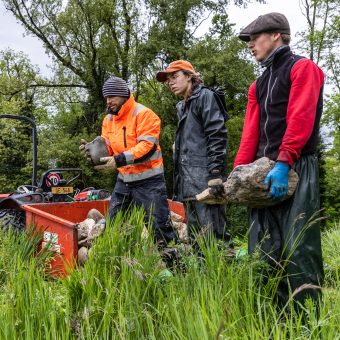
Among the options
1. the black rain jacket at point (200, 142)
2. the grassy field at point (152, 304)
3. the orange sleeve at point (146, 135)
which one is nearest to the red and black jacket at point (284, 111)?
the grassy field at point (152, 304)

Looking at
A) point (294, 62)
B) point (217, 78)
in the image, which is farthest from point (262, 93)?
point (217, 78)

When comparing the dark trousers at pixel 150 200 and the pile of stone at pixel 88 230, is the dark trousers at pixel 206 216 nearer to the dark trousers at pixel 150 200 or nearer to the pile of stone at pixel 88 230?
the dark trousers at pixel 150 200

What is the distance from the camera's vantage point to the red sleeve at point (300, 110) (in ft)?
8.65

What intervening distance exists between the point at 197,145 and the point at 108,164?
773 millimetres

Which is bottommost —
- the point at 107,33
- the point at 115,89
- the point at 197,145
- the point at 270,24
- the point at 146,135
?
the point at 197,145

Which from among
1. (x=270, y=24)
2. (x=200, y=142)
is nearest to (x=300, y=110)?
(x=270, y=24)

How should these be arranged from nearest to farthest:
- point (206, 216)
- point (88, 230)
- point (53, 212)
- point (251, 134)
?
point (251, 134) → point (206, 216) → point (88, 230) → point (53, 212)

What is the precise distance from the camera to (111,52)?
76.2ft

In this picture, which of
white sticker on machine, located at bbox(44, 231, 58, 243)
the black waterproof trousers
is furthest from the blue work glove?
white sticker on machine, located at bbox(44, 231, 58, 243)

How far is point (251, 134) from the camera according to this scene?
3.05 m

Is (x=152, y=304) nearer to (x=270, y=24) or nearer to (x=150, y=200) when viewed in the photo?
(x=270, y=24)

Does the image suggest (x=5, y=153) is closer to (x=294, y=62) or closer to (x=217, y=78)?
(x=217, y=78)

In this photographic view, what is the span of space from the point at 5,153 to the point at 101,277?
86.4 ft

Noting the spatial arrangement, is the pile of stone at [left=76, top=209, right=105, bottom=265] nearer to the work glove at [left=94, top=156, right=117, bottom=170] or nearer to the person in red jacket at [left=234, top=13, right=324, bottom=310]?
the work glove at [left=94, top=156, right=117, bottom=170]
